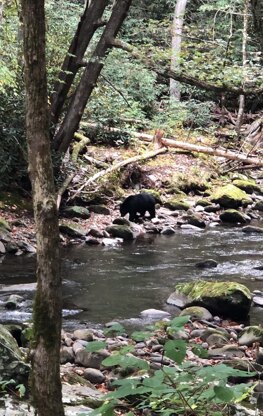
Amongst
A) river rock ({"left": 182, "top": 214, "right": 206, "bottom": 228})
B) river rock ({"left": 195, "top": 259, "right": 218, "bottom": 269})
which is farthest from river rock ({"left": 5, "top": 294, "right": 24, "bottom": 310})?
river rock ({"left": 182, "top": 214, "right": 206, "bottom": 228})

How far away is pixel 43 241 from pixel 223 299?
4858mm

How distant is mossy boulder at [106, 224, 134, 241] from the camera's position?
1118cm

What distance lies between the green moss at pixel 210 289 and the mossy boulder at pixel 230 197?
7.42 meters

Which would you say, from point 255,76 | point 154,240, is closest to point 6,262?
point 154,240

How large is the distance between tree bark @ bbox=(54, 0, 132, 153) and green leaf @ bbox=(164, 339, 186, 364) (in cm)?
956

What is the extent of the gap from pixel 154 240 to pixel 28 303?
4869 millimetres

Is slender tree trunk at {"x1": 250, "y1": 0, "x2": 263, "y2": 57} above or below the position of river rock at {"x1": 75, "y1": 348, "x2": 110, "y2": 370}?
above

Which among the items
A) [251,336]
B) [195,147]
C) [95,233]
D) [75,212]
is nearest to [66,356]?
[251,336]

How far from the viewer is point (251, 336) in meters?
5.89

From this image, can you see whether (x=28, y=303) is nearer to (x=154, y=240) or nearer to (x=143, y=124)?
(x=154, y=240)

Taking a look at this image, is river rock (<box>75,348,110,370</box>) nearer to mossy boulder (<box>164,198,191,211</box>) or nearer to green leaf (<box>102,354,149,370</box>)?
green leaf (<box>102,354,149,370</box>)

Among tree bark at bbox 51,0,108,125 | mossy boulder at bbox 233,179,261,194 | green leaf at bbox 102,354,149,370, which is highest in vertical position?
tree bark at bbox 51,0,108,125

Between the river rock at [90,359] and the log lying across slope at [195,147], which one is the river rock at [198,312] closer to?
the river rock at [90,359]

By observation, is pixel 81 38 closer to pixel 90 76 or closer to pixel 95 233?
pixel 90 76
